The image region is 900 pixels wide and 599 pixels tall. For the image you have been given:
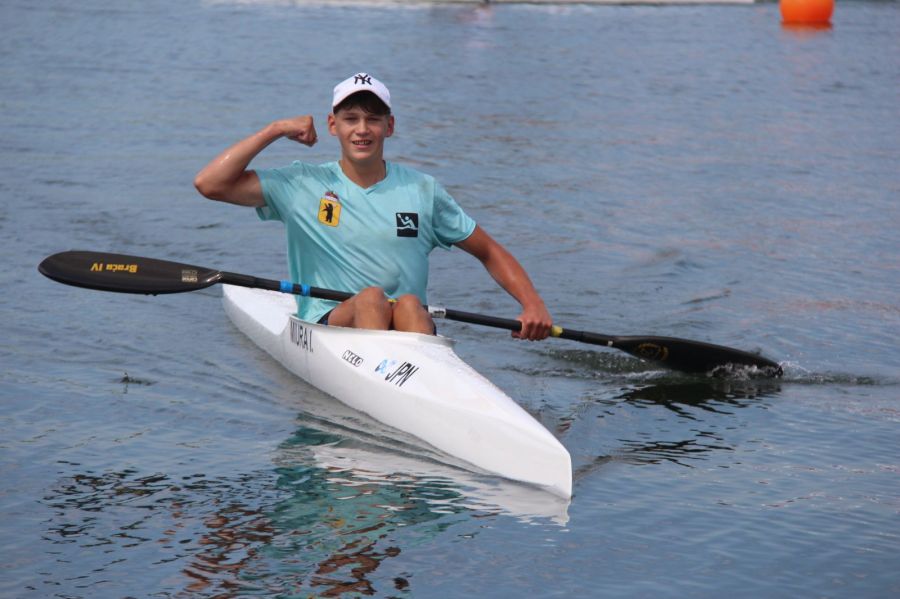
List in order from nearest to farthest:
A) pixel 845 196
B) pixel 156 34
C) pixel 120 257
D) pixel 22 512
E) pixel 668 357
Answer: pixel 22 512, pixel 120 257, pixel 668 357, pixel 845 196, pixel 156 34

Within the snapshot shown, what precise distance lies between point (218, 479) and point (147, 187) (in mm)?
7984

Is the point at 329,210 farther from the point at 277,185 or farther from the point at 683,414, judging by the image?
the point at 683,414

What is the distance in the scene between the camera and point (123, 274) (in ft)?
24.7

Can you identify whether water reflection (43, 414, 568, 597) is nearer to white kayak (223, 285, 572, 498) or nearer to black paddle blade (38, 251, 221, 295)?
white kayak (223, 285, 572, 498)

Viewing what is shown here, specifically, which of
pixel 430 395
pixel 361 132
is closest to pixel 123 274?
pixel 361 132

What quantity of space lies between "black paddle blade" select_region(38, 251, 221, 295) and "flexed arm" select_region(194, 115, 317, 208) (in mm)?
675

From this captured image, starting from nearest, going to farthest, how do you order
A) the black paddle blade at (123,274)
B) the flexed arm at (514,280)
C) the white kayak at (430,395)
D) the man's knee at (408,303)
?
the white kayak at (430,395)
the man's knee at (408,303)
the flexed arm at (514,280)
the black paddle blade at (123,274)

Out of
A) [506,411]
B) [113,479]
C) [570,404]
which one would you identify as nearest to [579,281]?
[570,404]

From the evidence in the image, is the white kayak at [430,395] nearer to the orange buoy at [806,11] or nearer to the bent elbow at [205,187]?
the bent elbow at [205,187]

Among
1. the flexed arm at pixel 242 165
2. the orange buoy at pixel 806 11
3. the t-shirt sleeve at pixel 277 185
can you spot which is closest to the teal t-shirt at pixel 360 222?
the t-shirt sleeve at pixel 277 185

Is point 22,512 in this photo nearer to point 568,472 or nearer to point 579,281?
point 568,472

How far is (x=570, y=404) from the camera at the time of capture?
780 cm

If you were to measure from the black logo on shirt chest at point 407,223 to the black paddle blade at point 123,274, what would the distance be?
112 cm

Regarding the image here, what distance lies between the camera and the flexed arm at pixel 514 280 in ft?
23.6
